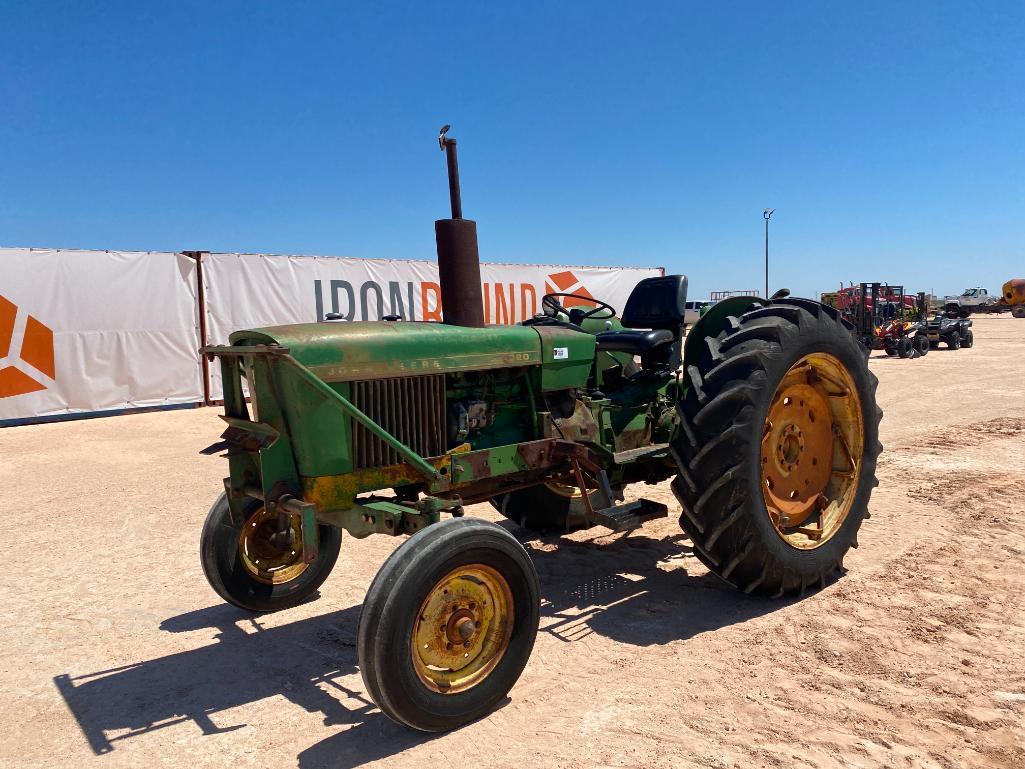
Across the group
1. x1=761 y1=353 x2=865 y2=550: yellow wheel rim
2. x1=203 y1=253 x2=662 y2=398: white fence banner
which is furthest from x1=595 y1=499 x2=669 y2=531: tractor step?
x1=203 y1=253 x2=662 y2=398: white fence banner

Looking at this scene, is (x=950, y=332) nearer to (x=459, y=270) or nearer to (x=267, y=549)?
(x=459, y=270)

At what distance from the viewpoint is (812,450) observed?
4762 mm

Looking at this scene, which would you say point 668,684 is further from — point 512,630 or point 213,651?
point 213,651

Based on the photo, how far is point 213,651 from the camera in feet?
12.8

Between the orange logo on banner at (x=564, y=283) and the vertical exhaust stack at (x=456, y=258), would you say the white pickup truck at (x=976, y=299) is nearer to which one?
the orange logo on banner at (x=564, y=283)

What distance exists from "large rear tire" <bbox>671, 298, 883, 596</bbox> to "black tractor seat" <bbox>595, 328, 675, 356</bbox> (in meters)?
0.40

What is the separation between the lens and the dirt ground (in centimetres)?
291

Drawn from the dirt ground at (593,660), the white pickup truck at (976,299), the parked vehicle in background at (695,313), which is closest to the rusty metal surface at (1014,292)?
the white pickup truck at (976,299)

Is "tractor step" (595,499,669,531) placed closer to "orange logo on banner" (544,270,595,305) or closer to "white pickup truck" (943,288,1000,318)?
"orange logo on banner" (544,270,595,305)

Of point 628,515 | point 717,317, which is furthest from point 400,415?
point 717,317

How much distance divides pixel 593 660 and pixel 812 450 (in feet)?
6.80

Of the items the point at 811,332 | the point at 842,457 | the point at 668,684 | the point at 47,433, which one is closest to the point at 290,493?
the point at 668,684

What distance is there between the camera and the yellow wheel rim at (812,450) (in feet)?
14.8

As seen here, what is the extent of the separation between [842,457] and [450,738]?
122 inches
